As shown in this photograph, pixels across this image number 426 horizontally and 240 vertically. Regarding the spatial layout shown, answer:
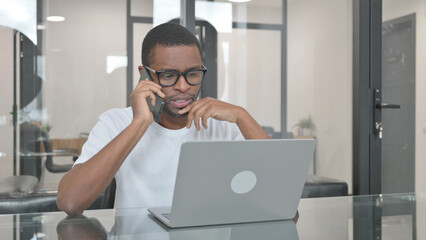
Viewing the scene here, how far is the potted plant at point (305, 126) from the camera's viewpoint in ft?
12.2

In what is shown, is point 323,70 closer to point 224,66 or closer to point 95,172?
point 224,66

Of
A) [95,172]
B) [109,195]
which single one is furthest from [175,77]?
[109,195]

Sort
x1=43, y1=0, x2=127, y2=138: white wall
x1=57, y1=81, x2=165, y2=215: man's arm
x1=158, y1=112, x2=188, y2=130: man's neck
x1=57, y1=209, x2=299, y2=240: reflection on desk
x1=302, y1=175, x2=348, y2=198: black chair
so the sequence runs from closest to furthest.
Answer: x1=57, y1=209, x2=299, y2=240: reflection on desk, x1=57, y1=81, x2=165, y2=215: man's arm, x1=158, y1=112, x2=188, y2=130: man's neck, x1=43, y1=0, x2=127, y2=138: white wall, x1=302, y1=175, x2=348, y2=198: black chair

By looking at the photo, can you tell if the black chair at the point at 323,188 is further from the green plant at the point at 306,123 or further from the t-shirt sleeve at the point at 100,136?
the t-shirt sleeve at the point at 100,136

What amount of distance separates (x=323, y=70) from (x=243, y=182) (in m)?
2.65

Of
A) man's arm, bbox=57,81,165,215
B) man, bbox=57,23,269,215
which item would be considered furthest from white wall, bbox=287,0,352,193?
man's arm, bbox=57,81,165,215

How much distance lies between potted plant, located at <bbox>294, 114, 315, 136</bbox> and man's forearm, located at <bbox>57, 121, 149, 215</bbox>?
2243 millimetres

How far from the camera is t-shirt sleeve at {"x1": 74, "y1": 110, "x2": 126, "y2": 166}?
5.66ft

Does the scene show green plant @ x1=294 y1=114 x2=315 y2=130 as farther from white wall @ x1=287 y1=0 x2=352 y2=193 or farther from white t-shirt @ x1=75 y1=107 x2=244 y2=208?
white t-shirt @ x1=75 y1=107 x2=244 y2=208

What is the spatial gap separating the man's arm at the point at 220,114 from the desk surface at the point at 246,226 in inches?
16.9

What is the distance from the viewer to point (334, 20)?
12.2ft

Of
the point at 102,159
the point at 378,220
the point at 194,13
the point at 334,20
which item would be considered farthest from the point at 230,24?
the point at 378,220

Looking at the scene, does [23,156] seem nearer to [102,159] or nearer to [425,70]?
[102,159]

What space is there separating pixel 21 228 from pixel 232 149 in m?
0.53
